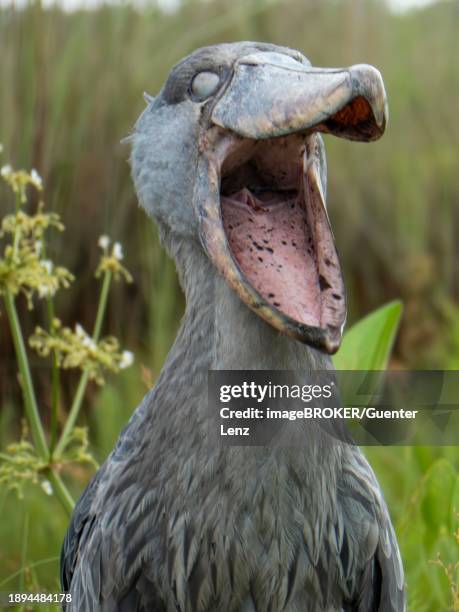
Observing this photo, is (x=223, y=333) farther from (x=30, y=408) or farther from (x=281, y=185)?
(x=30, y=408)

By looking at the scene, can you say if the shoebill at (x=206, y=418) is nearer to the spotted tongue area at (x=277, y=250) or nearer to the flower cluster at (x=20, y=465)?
the spotted tongue area at (x=277, y=250)

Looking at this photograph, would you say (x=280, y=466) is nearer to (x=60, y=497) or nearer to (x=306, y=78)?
(x=306, y=78)

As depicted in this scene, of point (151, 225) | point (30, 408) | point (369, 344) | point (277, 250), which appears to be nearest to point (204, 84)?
point (277, 250)

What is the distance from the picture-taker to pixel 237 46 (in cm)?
165

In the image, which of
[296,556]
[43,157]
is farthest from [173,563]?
[43,157]

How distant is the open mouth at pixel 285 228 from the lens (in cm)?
146

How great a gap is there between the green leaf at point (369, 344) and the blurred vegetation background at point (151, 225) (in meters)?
0.31

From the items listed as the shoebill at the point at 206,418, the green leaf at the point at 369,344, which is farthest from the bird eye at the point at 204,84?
the green leaf at the point at 369,344

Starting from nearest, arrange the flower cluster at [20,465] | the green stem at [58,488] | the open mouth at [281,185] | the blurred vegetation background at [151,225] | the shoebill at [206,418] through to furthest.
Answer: the open mouth at [281,185], the shoebill at [206,418], the flower cluster at [20,465], the green stem at [58,488], the blurred vegetation background at [151,225]

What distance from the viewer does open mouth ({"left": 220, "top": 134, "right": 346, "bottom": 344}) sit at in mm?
1456

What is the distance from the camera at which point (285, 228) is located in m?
1.56

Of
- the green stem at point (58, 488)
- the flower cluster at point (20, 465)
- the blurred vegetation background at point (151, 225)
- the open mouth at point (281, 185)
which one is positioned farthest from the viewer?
the blurred vegetation background at point (151, 225)

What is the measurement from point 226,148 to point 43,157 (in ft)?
6.10

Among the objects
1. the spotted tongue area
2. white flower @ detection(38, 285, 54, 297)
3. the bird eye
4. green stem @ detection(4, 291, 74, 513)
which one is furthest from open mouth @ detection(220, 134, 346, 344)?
green stem @ detection(4, 291, 74, 513)
